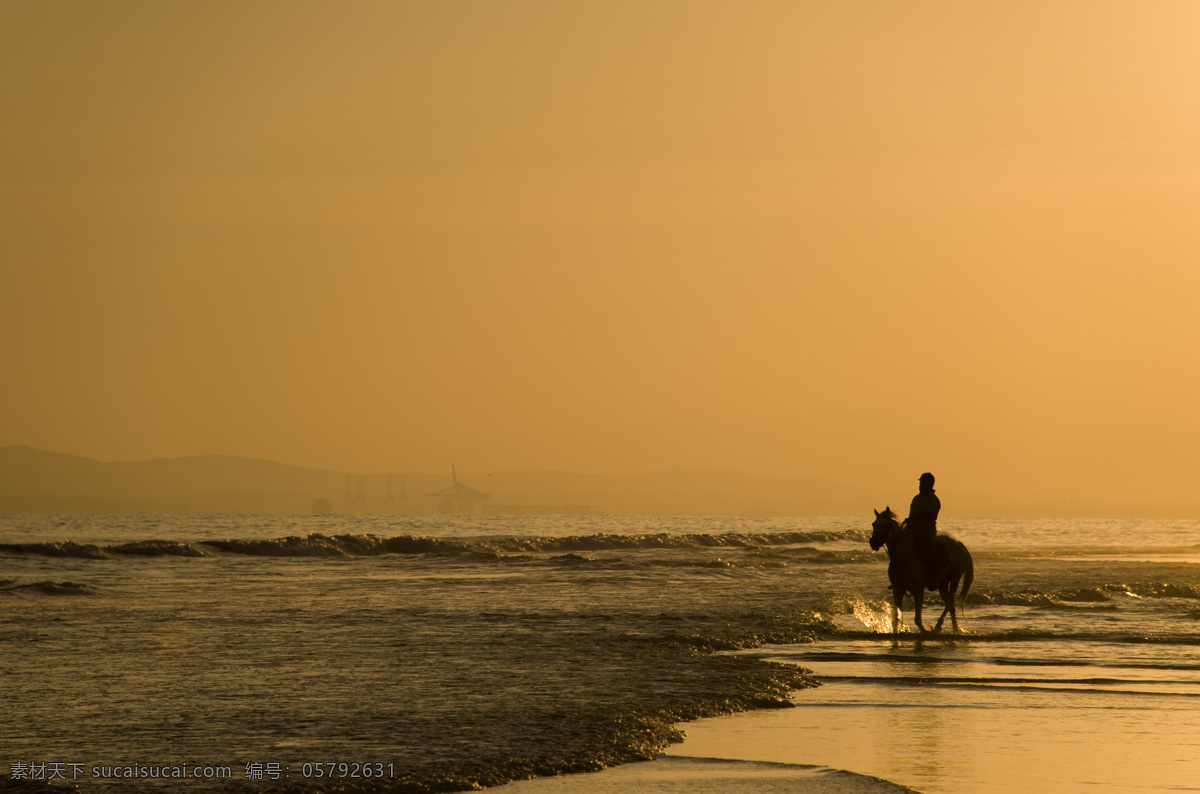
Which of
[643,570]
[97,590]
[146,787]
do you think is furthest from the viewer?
[643,570]

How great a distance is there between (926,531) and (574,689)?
8.71 meters

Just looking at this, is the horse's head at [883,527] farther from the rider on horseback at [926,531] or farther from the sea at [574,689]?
the sea at [574,689]

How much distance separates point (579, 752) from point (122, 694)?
14.5 feet

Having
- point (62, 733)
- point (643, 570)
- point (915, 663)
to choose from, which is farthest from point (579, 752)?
point (643, 570)

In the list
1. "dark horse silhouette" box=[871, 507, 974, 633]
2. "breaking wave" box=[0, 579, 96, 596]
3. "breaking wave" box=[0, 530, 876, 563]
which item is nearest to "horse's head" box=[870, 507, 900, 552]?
"dark horse silhouette" box=[871, 507, 974, 633]

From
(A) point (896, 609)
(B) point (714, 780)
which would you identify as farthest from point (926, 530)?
(B) point (714, 780)

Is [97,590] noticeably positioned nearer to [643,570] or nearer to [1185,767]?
[643,570]

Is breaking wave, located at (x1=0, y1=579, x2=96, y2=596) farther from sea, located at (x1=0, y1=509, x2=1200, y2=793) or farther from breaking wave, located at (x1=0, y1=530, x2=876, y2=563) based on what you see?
breaking wave, located at (x1=0, y1=530, x2=876, y2=563)

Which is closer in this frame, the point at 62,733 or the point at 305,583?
the point at 62,733

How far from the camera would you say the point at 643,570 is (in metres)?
34.2

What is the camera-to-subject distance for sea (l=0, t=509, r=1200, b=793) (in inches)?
290

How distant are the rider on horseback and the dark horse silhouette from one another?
0.28 feet

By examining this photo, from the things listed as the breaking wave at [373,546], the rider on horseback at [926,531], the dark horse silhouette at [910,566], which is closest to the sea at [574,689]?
the dark horse silhouette at [910,566]

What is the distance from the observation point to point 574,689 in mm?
10367
